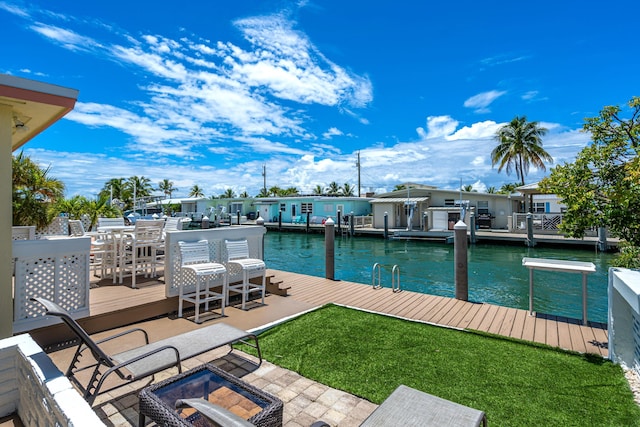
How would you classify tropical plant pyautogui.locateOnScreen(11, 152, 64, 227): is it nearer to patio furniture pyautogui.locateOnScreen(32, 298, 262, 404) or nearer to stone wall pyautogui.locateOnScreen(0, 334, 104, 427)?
patio furniture pyautogui.locateOnScreen(32, 298, 262, 404)

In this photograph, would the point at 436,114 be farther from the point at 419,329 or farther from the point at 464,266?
the point at 419,329

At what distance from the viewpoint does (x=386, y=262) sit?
15.1 m

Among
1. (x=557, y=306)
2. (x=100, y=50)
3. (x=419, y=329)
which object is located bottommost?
(x=557, y=306)

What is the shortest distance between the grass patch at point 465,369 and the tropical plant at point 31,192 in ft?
24.7

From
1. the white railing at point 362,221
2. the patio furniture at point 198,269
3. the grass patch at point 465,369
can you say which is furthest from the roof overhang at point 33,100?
the white railing at point 362,221

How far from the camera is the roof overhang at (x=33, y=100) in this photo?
3014 millimetres

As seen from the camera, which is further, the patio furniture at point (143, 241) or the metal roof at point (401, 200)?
the metal roof at point (401, 200)

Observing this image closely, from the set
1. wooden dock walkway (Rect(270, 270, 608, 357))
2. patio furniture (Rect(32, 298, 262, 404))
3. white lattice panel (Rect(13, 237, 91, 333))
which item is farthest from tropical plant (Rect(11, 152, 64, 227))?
wooden dock walkway (Rect(270, 270, 608, 357))

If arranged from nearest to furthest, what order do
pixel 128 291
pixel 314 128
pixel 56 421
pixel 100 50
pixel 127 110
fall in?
pixel 56 421 → pixel 128 291 → pixel 100 50 → pixel 127 110 → pixel 314 128

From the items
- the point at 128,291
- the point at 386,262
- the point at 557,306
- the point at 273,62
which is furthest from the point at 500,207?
the point at 128,291

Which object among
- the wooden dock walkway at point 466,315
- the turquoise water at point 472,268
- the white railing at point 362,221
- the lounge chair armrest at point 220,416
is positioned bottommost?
the turquoise water at point 472,268

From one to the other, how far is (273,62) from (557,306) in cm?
1212

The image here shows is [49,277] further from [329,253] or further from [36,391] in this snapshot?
[329,253]

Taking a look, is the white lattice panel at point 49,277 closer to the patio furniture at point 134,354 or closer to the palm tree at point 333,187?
the patio furniture at point 134,354
